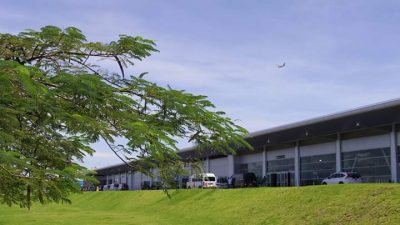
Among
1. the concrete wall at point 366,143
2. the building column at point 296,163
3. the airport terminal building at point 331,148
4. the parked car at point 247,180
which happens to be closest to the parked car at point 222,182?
the parked car at point 247,180

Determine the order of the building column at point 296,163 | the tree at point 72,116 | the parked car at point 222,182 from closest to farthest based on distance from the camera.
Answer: the tree at point 72,116 → the building column at point 296,163 → the parked car at point 222,182

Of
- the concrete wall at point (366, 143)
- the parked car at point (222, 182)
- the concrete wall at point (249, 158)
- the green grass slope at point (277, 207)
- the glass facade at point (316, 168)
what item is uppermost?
the concrete wall at point (366, 143)

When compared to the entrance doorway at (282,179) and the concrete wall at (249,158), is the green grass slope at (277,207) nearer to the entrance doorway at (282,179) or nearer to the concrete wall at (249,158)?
the entrance doorway at (282,179)

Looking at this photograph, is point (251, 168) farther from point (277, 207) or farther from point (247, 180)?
point (277, 207)

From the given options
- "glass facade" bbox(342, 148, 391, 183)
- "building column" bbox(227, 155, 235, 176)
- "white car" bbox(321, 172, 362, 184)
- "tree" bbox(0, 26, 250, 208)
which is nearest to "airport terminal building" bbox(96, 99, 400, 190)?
"glass facade" bbox(342, 148, 391, 183)

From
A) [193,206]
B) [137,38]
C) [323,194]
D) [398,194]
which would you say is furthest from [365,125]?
[137,38]

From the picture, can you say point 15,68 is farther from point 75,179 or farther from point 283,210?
point 283,210

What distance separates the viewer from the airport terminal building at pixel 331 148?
162 ft

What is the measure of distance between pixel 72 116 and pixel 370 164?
4963cm

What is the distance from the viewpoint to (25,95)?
23.9 ft

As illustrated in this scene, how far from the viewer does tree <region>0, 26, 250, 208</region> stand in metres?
7.26

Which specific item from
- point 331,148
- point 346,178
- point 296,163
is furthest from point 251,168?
point 346,178

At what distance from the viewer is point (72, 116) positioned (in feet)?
24.6

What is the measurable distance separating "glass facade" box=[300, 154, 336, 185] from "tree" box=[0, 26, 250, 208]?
5156 cm
